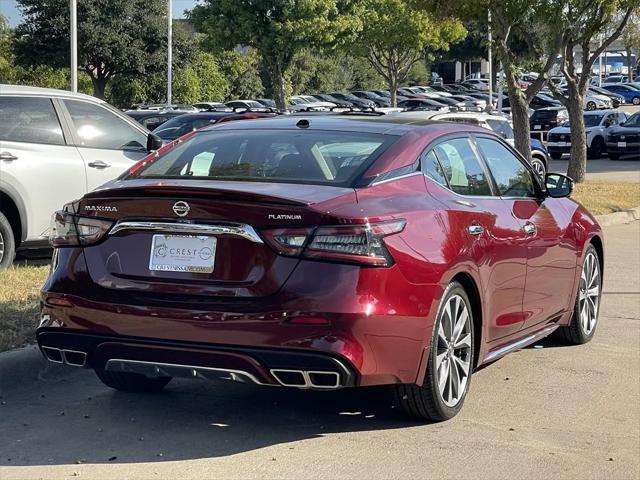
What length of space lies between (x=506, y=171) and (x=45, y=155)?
15.6 ft

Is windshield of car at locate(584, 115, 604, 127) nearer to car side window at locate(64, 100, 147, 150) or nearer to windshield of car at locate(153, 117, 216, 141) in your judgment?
windshield of car at locate(153, 117, 216, 141)

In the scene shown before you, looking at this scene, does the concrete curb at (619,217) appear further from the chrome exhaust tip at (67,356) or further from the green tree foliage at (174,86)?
the green tree foliage at (174,86)

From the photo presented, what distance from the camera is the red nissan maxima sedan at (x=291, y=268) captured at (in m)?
4.81

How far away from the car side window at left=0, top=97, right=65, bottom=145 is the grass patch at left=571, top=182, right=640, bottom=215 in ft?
31.9

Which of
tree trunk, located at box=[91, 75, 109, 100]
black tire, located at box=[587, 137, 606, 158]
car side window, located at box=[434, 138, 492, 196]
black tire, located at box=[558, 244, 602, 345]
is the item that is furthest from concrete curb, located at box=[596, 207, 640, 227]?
tree trunk, located at box=[91, 75, 109, 100]

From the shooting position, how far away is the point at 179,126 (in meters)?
19.2

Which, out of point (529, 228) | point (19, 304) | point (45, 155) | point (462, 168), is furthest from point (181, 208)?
point (45, 155)

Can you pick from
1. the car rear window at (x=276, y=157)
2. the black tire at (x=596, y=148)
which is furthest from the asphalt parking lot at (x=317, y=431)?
the black tire at (x=596, y=148)

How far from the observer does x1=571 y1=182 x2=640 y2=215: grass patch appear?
57.0ft

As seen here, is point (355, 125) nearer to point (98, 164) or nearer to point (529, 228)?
point (529, 228)

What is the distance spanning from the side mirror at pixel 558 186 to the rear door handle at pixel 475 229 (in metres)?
1.52

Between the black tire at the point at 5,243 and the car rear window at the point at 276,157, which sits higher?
the car rear window at the point at 276,157

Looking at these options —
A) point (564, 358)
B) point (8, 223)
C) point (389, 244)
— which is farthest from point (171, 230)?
point (8, 223)

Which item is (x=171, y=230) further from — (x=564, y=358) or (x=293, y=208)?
(x=564, y=358)
